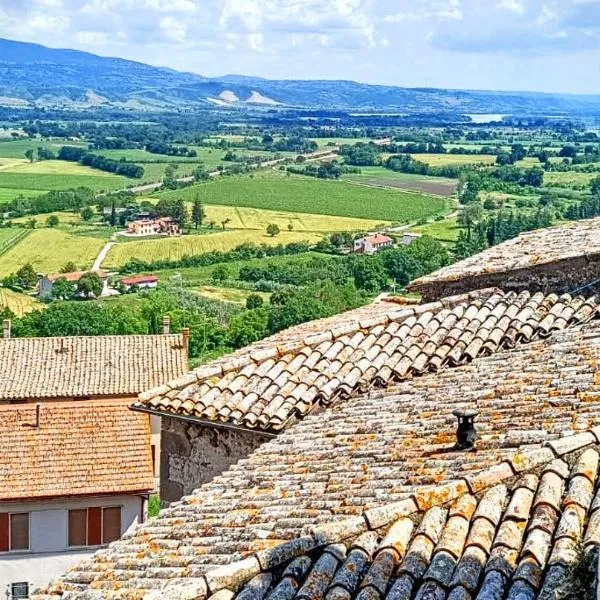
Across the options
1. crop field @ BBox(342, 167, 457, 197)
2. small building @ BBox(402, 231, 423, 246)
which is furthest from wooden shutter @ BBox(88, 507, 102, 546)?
crop field @ BBox(342, 167, 457, 197)

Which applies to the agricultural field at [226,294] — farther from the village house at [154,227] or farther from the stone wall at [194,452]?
the stone wall at [194,452]

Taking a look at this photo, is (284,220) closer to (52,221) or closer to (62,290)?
(52,221)

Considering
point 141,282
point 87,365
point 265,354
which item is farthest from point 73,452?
point 141,282

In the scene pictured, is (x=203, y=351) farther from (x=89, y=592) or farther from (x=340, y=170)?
(x=340, y=170)

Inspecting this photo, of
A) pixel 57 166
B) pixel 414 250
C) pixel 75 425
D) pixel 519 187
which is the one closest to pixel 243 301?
pixel 414 250

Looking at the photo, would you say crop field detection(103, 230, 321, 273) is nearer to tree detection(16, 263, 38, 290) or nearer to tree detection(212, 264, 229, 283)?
tree detection(16, 263, 38, 290)

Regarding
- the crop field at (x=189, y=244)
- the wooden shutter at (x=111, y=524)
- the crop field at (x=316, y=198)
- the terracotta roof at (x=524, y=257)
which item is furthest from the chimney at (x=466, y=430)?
the crop field at (x=316, y=198)
